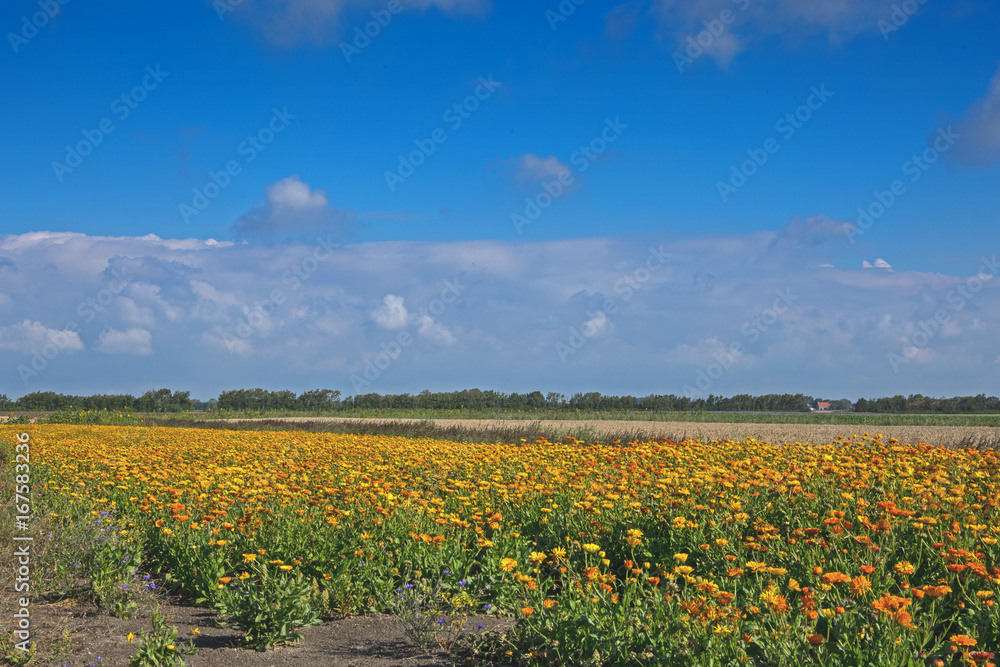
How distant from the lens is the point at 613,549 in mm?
6188

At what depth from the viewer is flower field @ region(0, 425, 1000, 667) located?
379 cm

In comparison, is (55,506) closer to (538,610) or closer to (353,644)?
(353,644)

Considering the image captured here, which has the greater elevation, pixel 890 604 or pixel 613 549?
pixel 890 604

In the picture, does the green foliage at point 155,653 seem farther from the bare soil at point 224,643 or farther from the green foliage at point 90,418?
the green foliage at point 90,418

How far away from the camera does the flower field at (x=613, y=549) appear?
3.79 m

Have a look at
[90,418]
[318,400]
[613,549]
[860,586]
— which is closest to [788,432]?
[613,549]

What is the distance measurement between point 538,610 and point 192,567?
12.3ft

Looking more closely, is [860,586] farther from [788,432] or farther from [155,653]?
[788,432]

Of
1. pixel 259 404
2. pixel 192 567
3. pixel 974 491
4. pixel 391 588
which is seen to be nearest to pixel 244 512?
pixel 192 567

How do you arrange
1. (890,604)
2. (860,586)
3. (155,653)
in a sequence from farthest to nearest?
1. (155,653)
2. (860,586)
3. (890,604)

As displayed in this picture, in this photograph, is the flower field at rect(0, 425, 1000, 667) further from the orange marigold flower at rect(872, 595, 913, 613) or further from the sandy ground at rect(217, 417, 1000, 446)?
the sandy ground at rect(217, 417, 1000, 446)

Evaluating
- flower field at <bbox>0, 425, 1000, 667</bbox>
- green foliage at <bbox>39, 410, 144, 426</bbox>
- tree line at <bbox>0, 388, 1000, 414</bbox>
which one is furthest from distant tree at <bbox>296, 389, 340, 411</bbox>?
flower field at <bbox>0, 425, 1000, 667</bbox>

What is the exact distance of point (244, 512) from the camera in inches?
266

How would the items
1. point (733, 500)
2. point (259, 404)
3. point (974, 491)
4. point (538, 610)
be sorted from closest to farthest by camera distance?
point (538, 610) < point (733, 500) < point (974, 491) < point (259, 404)
